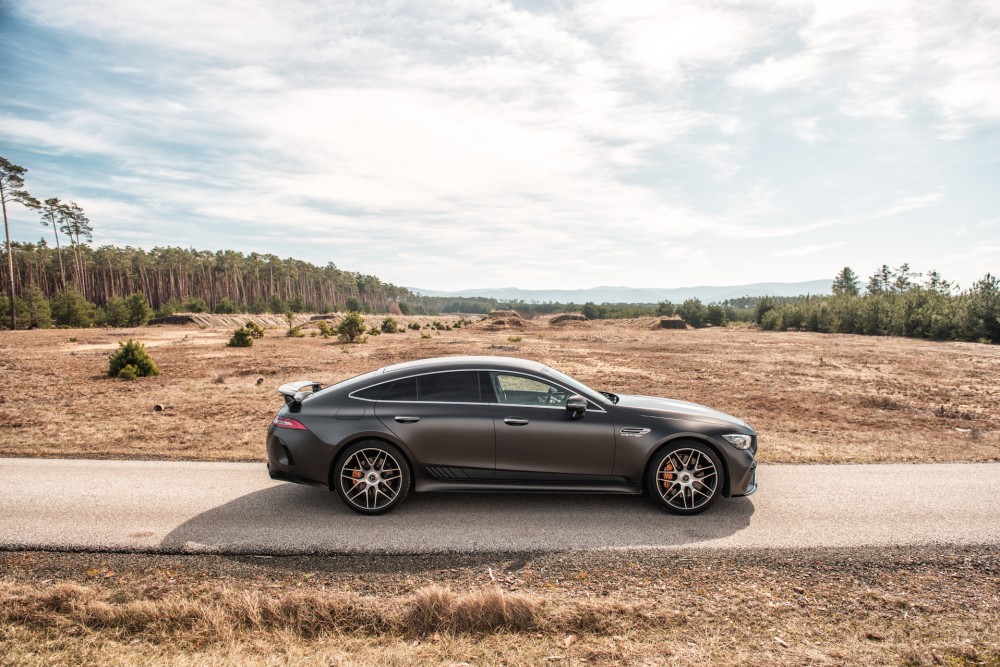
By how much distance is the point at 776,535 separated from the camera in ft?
16.8

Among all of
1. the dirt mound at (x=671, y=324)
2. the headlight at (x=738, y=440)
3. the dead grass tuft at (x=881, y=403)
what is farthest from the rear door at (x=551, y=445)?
the dirt mound at (x=671, y=324)

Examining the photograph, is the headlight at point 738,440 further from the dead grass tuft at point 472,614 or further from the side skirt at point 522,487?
the dead grass tuft at point 472,614

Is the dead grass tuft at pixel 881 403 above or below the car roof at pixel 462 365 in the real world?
below

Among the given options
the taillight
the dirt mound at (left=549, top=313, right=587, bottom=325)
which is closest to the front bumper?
the taillight

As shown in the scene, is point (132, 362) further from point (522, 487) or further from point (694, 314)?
point (694, 314)

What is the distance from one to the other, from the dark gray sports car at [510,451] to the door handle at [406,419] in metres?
0.01

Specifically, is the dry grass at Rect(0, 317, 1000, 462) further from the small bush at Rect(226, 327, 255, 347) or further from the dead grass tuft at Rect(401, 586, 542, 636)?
the dead grass tuft at Rect(401, 586, 542, 636)

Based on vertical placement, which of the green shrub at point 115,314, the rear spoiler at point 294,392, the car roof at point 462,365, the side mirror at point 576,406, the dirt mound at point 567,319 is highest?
the green shrub at point 115,314

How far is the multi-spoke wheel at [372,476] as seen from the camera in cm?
562

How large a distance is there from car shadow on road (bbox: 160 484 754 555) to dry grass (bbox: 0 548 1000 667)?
29cm

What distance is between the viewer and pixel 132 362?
18656 mm

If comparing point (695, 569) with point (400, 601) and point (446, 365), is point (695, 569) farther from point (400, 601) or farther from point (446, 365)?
point (446, 365)

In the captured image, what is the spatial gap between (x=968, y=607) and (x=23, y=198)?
6596 centimetres

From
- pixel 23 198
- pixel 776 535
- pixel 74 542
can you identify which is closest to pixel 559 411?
pixel 776 535
